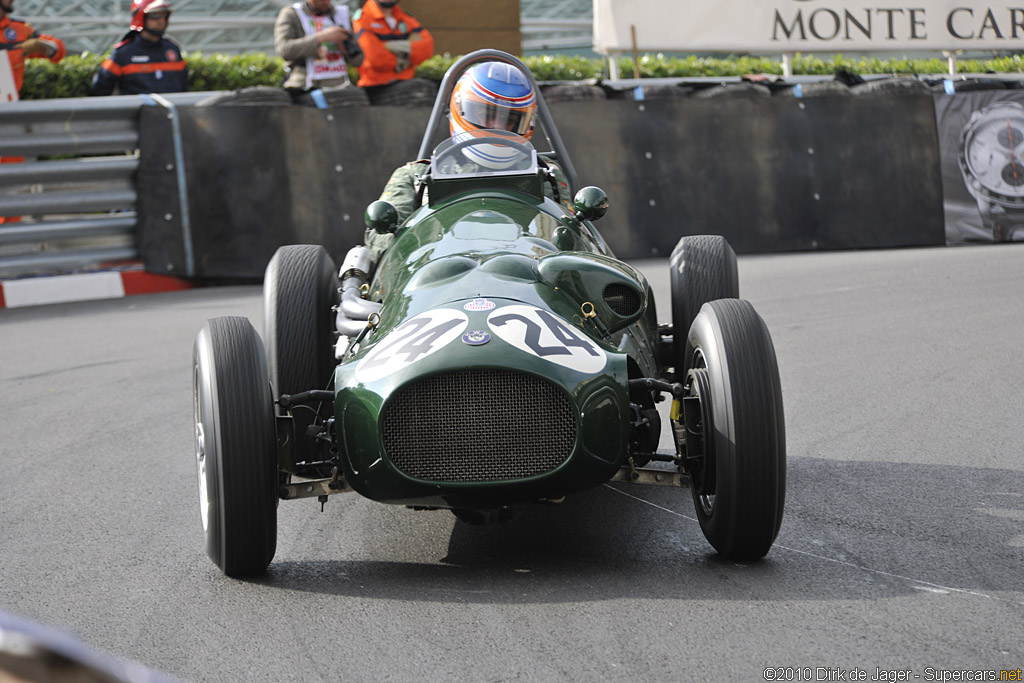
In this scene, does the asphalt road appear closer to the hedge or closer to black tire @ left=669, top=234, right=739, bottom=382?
black tire @ left=669, top=234, right=739, bottom=382

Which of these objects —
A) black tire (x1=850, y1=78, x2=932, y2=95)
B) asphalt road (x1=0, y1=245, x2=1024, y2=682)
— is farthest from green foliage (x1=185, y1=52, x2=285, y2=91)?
asphalt road (x1=0, y1=245, x2=1024, y2=682)

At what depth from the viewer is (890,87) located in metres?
11.5

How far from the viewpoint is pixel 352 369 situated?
3.69m

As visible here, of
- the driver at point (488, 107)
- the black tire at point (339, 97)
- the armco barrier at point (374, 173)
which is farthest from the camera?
the black tire at point (339, 97)

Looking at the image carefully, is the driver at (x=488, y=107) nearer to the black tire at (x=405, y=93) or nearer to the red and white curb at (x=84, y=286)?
the black tire at (x=405, y=93)

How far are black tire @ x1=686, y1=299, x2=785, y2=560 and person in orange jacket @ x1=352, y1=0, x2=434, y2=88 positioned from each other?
8026 mm

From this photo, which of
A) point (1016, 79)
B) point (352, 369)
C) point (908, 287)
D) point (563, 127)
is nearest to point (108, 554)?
point (352, 369)

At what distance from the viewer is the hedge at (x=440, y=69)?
10695 mm

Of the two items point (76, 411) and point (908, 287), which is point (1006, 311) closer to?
point (908, 287)

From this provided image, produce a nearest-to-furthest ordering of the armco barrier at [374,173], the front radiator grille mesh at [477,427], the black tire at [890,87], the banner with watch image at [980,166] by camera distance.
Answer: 1. the front radiator grille mesh at [477,427]
2. the armco barrier at [374,173]
3. the banner with watch image at [980,166]
4. the black tire at [890,87]

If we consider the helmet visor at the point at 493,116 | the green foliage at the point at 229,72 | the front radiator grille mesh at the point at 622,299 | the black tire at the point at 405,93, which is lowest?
the front radiator grille mesh at the point at 622,299

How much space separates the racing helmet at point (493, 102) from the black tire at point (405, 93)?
4956 mm

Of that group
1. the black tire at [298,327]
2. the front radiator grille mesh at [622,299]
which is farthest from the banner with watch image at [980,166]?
the front radiator grille mesh at [622,299]

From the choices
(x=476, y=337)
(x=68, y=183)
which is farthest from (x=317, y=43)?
(x=476, y=337)
